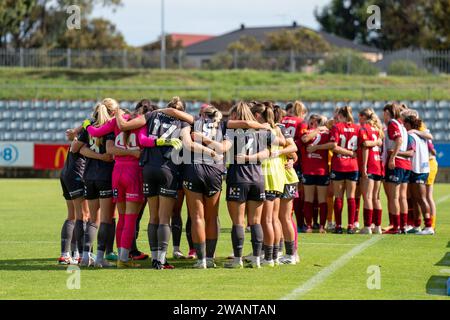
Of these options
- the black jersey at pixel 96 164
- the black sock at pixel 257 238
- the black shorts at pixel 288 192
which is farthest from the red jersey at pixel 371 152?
the black jersey at pixel 96 164

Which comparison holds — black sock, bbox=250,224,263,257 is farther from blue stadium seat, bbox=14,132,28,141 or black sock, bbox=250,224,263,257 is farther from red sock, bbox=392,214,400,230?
blue stadium seat, bbox=14,132,28,141

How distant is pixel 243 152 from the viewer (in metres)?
12.1

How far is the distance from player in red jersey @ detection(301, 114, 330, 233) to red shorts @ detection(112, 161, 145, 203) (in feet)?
17.4

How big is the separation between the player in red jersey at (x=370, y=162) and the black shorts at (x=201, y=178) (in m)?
→ 5.36

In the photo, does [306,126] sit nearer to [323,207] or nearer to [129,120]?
[323,207]

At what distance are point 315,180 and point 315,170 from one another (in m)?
0.19

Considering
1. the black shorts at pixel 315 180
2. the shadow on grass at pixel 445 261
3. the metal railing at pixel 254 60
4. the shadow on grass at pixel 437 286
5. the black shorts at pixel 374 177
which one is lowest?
the shadow on grass at pixel 445 261

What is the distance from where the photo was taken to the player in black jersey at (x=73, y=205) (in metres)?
12.7

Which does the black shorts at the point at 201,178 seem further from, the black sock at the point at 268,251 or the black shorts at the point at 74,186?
the black shorts at the point at 74,186

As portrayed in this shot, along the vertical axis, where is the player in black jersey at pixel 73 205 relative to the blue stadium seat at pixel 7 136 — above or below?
above

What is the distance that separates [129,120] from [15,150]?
928 inches

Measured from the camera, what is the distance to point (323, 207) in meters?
17.2

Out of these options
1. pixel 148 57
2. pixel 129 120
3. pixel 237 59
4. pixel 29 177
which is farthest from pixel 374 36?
pixel 129 120

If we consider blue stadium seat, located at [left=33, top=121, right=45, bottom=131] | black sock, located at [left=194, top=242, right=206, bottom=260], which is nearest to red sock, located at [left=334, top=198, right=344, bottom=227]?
black sock, located at [left=194, top=242, right=206, bottom=260]
